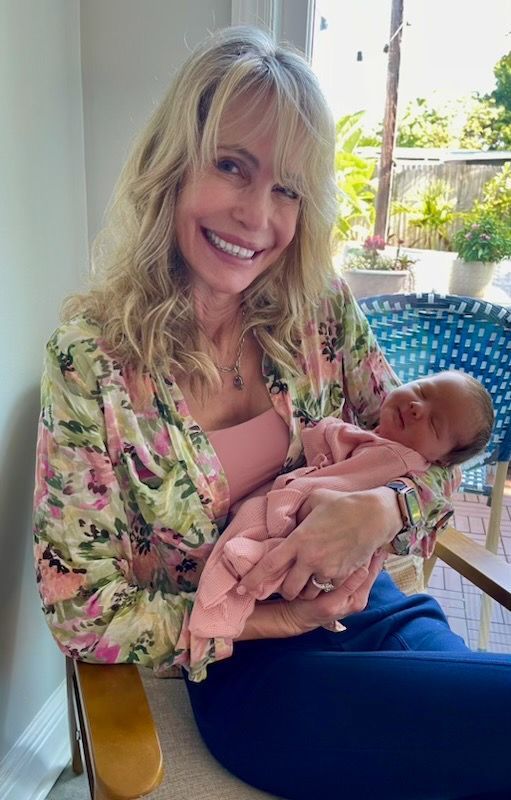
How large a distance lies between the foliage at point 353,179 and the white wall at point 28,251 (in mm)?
642

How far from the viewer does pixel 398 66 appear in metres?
1.57

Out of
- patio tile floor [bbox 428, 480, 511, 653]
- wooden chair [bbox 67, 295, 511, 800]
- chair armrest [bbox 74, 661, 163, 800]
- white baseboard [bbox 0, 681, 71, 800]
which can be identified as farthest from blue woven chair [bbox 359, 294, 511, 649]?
white baseboard [bbox 0, 681, 71, 800]

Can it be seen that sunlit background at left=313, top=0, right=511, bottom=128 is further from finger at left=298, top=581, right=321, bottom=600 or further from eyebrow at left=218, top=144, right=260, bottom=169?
finger at left=298, top=581, right=321, bottom=600

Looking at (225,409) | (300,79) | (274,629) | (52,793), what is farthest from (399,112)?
(52,793)

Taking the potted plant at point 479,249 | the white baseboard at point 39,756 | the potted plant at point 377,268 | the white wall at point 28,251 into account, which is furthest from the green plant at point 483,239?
the white baseboard at point 39,756

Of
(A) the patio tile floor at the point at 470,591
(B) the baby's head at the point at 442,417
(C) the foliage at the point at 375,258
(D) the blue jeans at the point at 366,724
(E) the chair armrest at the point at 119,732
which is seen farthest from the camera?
(A) the patio tile floor at the point at 470,591

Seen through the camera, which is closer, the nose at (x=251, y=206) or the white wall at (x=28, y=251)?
the nose at (x=251, y=206)

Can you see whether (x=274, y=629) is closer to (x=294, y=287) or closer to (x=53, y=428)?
(x=53, y=428)

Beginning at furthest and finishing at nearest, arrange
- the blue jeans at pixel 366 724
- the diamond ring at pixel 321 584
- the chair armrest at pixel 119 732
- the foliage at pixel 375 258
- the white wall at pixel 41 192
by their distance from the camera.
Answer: the foliage at pixel 375 258
the white wall at pixel 41 192
the diamond ring at pixel 321 584
the blue jeans at pixel 366 724
the chair armrest at pixel 119 732

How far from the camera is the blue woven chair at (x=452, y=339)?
1.47m

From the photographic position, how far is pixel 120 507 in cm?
105

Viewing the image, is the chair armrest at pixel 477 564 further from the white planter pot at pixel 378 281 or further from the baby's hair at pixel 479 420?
the white planter pot at pixel 378 281

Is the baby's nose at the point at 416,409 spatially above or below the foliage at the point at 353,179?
below

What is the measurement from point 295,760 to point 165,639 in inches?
10.0
